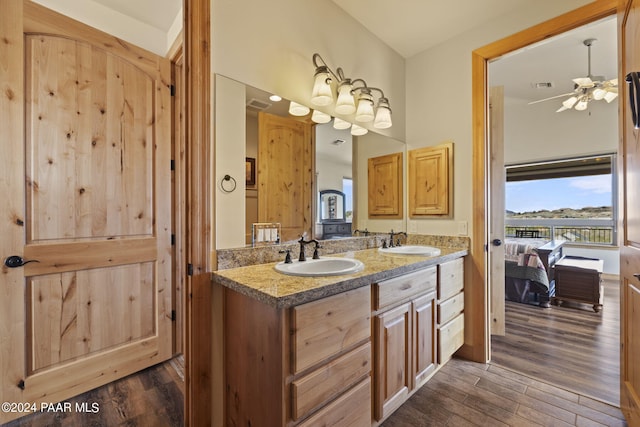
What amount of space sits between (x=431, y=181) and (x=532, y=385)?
1614 millimetres

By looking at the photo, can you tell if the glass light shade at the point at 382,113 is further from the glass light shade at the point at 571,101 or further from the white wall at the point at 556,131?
the white wall at the point at 556,131

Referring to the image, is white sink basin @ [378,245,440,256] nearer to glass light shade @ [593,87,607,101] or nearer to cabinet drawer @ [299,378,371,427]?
cabinet drawer @ [299,378,371,427]

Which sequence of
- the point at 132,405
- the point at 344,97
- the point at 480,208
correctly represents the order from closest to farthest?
the point at 132,405 < the point at 344,97 < the point at 480,208

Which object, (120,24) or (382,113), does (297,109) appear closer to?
(382,113)

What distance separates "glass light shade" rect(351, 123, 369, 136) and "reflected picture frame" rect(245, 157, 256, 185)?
Answer: 3.23 ft

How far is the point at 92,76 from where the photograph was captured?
1.78m

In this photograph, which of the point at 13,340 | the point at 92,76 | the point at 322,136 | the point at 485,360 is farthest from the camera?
the point at 485,360

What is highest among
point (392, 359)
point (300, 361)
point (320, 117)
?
point (320, 117)

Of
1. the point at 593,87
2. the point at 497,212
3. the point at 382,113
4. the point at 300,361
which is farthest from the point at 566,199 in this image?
the point at 300,361

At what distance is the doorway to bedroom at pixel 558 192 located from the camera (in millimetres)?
2137

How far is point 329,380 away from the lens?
114 cm

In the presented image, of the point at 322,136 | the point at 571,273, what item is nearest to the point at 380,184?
the point at 322,136

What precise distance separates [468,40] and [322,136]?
1.51 metres

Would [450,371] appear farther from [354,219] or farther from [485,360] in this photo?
[354,219]
